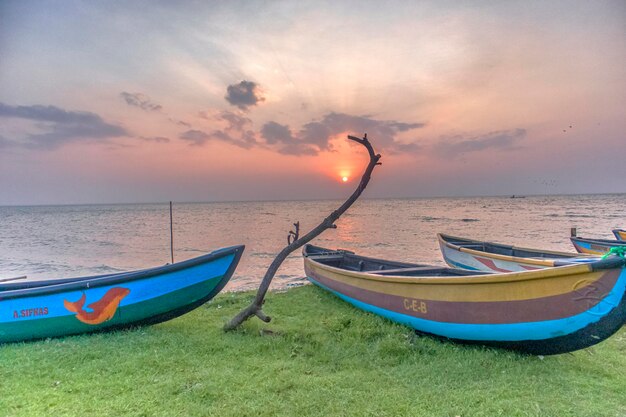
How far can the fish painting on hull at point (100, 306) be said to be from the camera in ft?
19.5

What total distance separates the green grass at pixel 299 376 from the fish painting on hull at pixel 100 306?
33cm

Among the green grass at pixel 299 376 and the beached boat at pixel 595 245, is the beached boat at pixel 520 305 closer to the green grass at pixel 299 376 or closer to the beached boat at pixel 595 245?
the green grass at pixel 299 376

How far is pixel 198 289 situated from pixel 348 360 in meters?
3.12

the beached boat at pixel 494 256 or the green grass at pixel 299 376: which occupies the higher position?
the beached boat at pixel 494 256

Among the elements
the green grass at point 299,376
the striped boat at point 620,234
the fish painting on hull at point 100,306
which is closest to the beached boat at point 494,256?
the green grass at point 299,376

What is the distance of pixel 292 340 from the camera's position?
579cm

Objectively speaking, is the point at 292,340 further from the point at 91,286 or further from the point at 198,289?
the point at 91,286

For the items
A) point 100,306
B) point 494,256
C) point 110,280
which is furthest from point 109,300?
point 494,256

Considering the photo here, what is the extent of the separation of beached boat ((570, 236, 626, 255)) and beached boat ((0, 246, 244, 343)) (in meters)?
11.8

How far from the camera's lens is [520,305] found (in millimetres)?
4633

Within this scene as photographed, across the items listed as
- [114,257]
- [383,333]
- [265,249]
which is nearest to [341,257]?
[383,333]

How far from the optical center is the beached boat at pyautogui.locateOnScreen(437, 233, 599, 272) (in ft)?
25.9

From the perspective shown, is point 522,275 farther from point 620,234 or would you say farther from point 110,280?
point 620,234

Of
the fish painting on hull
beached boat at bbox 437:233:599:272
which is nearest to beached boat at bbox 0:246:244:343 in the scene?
the fish painting on hull
